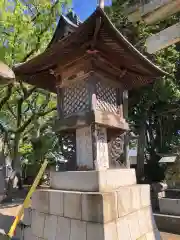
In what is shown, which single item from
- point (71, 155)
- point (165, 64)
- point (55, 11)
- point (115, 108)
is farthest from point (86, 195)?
point (55, 11)

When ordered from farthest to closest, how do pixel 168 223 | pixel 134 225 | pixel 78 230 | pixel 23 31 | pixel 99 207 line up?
pixel 23 31, pixel 168 223, pixel 134 225, pixel 78 230, pixel 99 207

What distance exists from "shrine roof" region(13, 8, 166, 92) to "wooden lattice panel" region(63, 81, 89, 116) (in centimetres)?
51

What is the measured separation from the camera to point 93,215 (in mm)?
3363

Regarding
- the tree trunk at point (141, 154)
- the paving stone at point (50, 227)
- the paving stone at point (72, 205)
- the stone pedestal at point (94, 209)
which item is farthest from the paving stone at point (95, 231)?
the tree trunk at point (141, 154)

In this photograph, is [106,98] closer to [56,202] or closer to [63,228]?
[56,202]

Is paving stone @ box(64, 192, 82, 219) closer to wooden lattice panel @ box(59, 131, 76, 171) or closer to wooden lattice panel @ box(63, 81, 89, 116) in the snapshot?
wooden lattice panel @ box(59, 131, 76, 171)

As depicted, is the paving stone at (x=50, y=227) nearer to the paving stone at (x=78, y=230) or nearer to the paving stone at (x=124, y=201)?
Answer: the paving stone at (x=78, y=230)

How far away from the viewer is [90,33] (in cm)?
364

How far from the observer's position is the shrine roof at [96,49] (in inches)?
139

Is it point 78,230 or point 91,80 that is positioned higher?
point 91,80

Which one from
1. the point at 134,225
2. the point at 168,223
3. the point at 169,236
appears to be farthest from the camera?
the point at 168,223

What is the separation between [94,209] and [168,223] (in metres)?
5.56

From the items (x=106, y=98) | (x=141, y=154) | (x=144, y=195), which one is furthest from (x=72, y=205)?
(x=141, y=154)

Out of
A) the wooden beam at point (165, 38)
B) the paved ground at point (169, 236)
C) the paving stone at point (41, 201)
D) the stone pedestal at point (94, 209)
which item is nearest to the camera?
the stone pedestal at point (94, 209)
